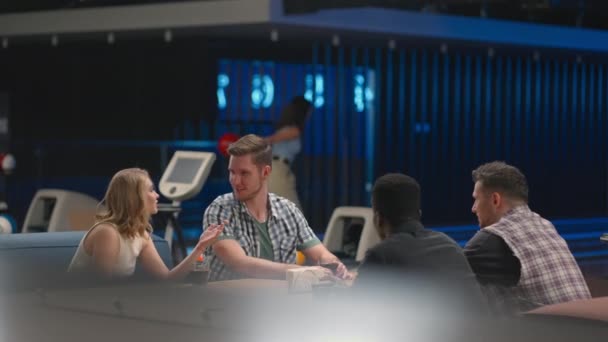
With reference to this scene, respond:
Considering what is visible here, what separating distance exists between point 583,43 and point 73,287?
35.6 ft

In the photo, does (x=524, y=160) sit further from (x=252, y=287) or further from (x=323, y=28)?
(x=252, y=287)

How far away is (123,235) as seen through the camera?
4.15 metres

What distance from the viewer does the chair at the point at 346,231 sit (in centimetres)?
689

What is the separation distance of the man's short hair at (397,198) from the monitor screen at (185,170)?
533 centimetres

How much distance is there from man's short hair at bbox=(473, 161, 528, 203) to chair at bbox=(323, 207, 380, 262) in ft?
9.41

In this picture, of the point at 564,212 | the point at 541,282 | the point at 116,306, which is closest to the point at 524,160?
the point at 564,212

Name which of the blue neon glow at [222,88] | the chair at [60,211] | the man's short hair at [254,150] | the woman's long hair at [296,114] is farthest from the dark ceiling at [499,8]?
the man's short hair at [254,150]

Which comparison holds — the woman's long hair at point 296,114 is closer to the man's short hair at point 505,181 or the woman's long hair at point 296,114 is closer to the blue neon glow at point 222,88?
the blue neon glow at point 222,88

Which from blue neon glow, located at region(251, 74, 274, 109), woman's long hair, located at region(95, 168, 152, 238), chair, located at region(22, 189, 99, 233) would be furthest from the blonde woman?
blue neon glow, located at region(251, 74, 274, 109)

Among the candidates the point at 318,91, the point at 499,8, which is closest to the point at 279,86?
the point at 318,91

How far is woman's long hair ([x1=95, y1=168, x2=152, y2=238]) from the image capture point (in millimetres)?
4148

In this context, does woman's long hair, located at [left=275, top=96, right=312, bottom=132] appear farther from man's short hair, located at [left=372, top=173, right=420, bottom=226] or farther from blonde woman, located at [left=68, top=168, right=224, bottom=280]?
man's short hair, located at [left=372, top=173, right=420, bottom=226]

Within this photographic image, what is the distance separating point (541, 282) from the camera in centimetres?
383

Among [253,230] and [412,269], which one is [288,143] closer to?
[253,230]
